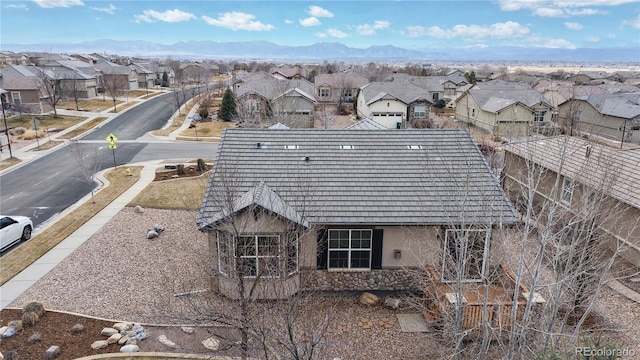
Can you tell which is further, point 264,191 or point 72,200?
point 72,200

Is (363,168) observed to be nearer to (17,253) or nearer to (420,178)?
(420,178)

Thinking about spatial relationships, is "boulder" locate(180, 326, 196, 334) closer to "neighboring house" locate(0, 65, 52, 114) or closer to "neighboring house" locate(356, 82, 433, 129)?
"neighboring house" locate(356, 82, 433, 129)

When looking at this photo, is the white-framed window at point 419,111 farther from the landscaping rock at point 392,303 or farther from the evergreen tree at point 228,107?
the landscaping rock at point 392,303

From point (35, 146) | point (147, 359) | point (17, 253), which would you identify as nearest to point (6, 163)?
point (35, 146)

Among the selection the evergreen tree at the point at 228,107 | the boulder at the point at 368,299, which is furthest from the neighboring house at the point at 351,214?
the evergreen tree at the point at 228,107

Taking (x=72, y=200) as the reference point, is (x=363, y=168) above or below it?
above

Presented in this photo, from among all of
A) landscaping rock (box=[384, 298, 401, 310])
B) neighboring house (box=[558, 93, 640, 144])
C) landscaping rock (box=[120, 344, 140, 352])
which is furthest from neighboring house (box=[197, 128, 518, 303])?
neighboring house (box=[558, 93, 640, 144])
